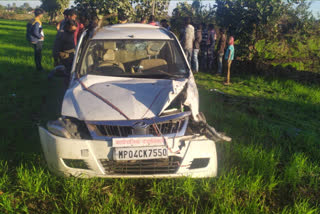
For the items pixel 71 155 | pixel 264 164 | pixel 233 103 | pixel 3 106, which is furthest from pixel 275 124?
pixel 3 106

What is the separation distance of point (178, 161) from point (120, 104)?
0.89 metres

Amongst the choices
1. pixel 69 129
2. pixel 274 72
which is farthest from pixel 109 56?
pixel 274 72

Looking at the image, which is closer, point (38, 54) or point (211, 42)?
point (38, 54)

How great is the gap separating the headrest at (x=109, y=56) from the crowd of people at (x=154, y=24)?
1.95 meters

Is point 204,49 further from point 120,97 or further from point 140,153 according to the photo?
point 140,153

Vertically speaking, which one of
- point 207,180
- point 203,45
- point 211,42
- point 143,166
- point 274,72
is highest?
point 211,42

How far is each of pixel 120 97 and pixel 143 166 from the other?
913 millimetres

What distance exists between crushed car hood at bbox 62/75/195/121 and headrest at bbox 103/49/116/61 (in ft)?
1.85

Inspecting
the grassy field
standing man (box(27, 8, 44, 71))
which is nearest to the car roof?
the grassy field

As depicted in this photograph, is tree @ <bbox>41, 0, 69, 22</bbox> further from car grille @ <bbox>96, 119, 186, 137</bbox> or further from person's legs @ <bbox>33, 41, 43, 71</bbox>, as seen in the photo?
car grille @ <bbox>96, 119, 186, 137</bbox>

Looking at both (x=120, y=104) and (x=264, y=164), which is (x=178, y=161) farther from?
(x=264, y=164)

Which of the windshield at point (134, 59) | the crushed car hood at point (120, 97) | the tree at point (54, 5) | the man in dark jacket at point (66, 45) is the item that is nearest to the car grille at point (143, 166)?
the crushed car hood at point (120, 97)

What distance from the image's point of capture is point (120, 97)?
10.6 ft

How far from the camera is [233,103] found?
6414 mm
